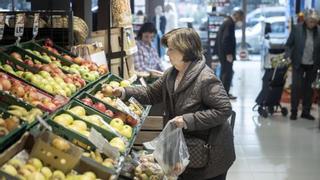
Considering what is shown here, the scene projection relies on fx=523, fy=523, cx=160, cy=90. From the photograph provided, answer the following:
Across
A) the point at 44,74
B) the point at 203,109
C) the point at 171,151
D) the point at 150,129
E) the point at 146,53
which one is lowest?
the point at 150,129

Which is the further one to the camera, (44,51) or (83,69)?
(44,51)

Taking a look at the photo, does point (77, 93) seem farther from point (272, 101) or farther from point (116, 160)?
point (272, 101)

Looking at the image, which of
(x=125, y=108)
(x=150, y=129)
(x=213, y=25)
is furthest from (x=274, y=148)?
(x=213, y=25)

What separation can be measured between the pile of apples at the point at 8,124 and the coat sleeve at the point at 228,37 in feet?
24.6

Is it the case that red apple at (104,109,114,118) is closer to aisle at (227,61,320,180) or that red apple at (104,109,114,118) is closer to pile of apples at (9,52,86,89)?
pile of apples at (9,52,86,89)

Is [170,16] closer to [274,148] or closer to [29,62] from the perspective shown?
[274,148]

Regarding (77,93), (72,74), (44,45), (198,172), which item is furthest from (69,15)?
(198,172)

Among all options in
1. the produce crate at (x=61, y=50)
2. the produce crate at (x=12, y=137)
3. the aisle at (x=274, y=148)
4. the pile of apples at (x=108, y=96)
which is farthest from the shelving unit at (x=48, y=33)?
the aisle at (x=274, y=148)

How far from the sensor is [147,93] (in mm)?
3797

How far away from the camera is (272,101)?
843 centimetres

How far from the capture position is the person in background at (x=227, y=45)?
9.60 m

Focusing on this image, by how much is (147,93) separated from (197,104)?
58 cm

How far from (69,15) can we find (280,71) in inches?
190

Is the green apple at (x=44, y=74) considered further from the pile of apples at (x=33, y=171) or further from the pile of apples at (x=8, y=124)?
the pile of apples at (x=33, y=171)
